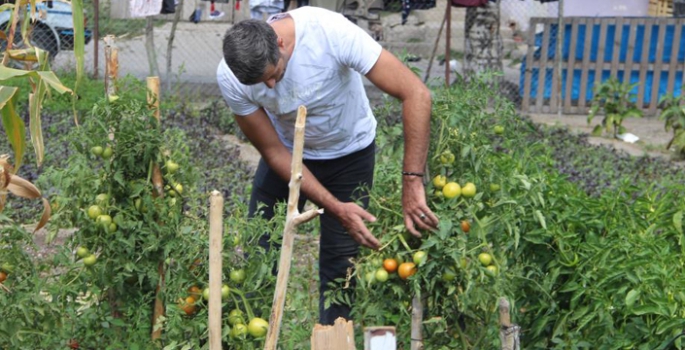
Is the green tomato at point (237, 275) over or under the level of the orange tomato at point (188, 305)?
over

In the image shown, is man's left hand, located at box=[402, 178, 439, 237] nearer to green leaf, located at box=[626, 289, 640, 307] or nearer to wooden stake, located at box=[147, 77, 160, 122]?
green leaf, located at box=[626, 289, 640, 307]

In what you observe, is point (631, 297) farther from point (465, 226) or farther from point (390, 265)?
point (390, 265)

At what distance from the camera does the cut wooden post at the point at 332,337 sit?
2.51 metres

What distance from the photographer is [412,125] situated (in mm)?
3416

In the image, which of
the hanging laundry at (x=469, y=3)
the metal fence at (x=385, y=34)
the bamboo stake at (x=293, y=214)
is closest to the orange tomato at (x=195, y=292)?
the bamboo stake at (x=293, y=214)

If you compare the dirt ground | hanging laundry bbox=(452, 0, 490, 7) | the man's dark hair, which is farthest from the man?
hanging laundry bbox=(452, 0, 490, 7)

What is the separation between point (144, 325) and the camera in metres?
3.77

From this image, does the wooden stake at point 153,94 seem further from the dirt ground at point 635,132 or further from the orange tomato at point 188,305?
the dirt ground at point 635,132

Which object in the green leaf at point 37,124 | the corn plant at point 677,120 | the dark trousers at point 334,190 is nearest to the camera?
the green leaf at point 37,124

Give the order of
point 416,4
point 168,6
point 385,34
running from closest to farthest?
1. point 168,6
2. point 416,4
3. point 385,34

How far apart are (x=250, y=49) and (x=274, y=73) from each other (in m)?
0.19

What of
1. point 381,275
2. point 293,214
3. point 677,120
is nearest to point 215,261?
point 293,214

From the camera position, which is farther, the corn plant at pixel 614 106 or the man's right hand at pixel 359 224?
the corn plant at pixel 614 106

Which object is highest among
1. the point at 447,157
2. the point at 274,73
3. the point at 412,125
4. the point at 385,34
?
the point at 274,73
